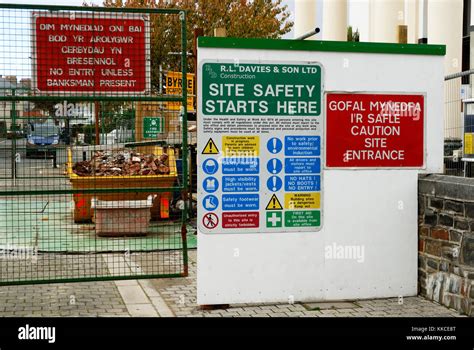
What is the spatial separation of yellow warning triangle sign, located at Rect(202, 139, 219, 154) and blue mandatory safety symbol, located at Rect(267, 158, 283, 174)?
554 millimetres

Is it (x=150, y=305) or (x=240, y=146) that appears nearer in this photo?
(x=240, y=146)

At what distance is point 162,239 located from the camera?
457 inches

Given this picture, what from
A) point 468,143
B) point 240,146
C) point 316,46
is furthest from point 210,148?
point 468,143

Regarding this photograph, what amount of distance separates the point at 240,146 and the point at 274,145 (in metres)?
0.35

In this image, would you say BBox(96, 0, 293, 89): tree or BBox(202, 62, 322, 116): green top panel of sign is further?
BBox(96, 0, 293, 89): tree

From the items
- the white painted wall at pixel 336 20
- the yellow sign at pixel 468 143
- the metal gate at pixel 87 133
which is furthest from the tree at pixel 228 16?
the yellow sign at pixel 468 143

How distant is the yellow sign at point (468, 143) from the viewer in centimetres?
906

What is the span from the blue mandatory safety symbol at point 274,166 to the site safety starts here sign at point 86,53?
165 cm

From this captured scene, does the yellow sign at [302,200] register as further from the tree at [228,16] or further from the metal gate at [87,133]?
the tree at [228,16]

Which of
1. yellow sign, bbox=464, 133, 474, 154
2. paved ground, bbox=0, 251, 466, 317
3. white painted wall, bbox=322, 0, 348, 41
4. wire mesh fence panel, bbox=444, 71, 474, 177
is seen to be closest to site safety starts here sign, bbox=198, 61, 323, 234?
paved ground, bbox=0, 251, 466, 317

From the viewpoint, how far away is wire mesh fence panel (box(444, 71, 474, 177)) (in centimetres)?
915

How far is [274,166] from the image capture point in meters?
7.33

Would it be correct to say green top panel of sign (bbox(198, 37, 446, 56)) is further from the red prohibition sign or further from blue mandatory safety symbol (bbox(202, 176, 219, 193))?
the red prohibition sign

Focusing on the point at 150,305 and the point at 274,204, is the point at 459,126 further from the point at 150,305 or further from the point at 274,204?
the point at 150,305
